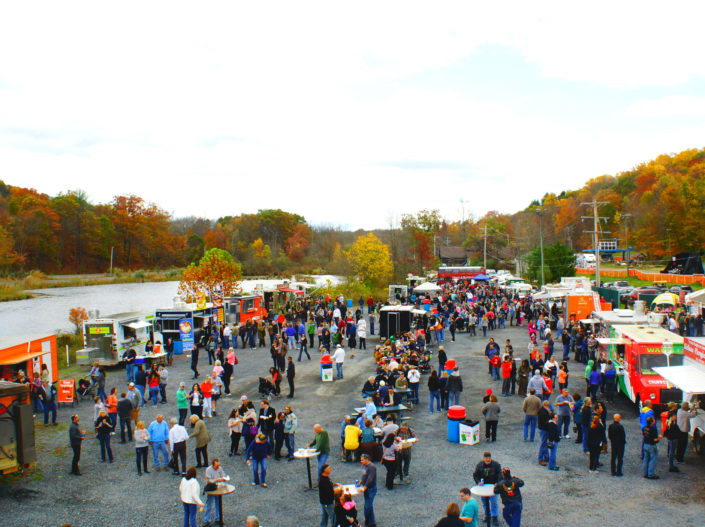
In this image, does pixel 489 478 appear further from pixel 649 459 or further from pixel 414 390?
pixel 414 390

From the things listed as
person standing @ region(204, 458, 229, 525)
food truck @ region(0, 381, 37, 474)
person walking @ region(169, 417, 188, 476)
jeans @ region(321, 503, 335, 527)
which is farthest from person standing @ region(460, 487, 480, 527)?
food truck @ region(0, 381, 37, 474)

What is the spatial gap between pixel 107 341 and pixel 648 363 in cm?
1847

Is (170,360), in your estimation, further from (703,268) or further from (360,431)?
(703,268)

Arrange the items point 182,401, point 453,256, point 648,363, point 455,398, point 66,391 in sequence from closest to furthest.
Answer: point 182,401 < point 648,363 < point 455,398 < point 66,391 < point 453,256

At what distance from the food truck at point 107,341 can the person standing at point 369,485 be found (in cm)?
1518

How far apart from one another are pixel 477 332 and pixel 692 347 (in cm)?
1563

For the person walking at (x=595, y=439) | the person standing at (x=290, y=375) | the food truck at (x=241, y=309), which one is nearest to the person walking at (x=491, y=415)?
the person walking at (x=595, y=439)

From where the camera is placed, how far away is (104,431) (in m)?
11.3

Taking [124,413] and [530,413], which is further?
[124,413]

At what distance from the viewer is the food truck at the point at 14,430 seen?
9.76 m

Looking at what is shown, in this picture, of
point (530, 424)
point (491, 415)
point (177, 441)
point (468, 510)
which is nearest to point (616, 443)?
point (530, 424)

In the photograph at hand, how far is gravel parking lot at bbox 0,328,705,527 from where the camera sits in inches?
343

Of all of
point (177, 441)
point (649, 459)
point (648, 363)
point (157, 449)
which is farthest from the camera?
point (648, 363)

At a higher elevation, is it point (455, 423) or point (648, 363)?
point (648, 363)
